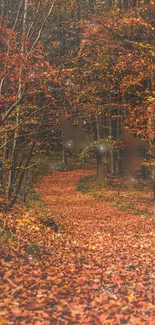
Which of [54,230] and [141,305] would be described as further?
[54,230]

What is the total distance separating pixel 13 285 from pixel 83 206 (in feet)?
47.3

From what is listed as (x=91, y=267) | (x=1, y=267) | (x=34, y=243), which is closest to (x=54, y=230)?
(x=34, y=243)

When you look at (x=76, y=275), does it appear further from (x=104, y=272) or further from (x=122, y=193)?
(x=122, y=193)

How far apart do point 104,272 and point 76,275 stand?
2.54 feet

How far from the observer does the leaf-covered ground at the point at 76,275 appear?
6320 mm

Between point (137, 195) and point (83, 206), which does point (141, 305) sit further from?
point (137, 195)

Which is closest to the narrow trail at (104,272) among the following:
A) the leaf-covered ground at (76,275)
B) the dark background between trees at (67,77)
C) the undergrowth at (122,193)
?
the leaf-covered ground at (76,275)

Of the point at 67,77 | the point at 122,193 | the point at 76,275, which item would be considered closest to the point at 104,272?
the point at 76,275

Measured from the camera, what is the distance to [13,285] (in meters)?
7.27

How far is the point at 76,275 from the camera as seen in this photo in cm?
838

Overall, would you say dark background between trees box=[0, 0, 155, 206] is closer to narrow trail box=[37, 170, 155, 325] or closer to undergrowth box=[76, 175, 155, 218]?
undergrowth box=[76, 175, 155, 218]

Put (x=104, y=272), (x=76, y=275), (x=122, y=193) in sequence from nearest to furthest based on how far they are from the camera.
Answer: (x=76, y=275) → (x=104, y=272) → (x=122, y=193)

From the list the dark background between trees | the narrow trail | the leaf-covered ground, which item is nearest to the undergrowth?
the dark background between trees

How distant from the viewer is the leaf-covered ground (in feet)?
20.7
